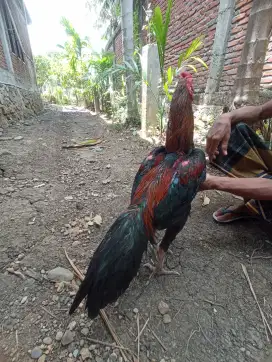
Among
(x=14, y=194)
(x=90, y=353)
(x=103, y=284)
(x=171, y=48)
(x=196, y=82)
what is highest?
(x=171, y=48)

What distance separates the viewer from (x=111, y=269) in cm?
109

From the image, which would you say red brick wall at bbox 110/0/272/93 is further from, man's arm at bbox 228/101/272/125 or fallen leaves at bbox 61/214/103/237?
fallen leaves at bbox 61/214/103/237

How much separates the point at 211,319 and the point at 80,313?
2.68 feet

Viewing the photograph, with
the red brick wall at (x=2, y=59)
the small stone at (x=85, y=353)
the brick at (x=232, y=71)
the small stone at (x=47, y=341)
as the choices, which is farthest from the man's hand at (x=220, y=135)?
the red brick wall at (x=2, y=59)

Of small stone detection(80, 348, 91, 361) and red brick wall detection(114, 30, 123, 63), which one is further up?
red brick wall detection(114, 30, 123, 63)

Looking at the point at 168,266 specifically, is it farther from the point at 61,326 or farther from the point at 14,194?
the point at 14,194

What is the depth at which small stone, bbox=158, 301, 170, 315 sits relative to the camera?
137 centimetres

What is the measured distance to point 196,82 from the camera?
17.2 ft

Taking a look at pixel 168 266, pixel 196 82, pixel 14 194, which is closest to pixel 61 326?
pixel 168 266

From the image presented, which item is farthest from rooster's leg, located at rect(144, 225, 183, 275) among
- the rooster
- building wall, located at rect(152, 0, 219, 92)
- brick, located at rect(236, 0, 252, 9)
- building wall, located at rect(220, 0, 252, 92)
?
brick, located at rect(236, 0, 252, 9)

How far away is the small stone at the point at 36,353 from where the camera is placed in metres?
1.13

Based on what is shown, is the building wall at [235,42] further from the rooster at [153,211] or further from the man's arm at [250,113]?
the rooster at [153,211]

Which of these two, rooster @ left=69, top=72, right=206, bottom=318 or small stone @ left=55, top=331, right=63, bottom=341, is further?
small stone @ left=55, top=331, right=63, bottom=341

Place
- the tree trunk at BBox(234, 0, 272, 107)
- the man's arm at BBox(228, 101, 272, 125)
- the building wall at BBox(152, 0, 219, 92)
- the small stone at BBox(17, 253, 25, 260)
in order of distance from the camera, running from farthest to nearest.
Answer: the building wall at BBox(152, 0, 219, 92) → the tree trunk at BBox(234, 0, 272, 107) → the man's arm at BBox(228, 101, 272, 125) → the small stone at BBox(17, 253, 25, 260)
